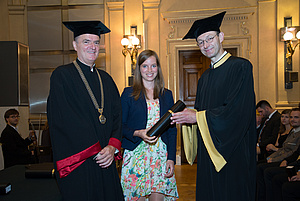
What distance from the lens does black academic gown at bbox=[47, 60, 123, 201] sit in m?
1.96

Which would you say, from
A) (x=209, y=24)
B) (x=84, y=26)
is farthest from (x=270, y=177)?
(x=84, y=26)

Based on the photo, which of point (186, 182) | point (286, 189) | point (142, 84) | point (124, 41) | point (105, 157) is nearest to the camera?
point (105, 157)

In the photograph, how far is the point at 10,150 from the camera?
15.3 ft

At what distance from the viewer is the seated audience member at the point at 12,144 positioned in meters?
4.61

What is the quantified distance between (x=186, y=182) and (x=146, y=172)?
296 centimetres

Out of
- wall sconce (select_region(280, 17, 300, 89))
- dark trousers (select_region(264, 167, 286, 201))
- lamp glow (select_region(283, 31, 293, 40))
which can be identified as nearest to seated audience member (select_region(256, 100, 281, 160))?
dark trousers (select_region(264, 167, 286, 201))

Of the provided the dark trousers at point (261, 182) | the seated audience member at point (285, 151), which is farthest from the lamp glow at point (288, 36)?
the dark trousers at point (261, 182)

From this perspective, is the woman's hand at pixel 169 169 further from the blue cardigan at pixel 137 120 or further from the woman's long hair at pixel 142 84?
the woman's long hair at pixel 142 84

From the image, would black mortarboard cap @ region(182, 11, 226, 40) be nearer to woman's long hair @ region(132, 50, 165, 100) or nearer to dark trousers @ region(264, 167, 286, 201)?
woman's long hair @ region(132, 50, 165, 100)

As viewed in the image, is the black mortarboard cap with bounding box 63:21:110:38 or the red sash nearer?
the red sash

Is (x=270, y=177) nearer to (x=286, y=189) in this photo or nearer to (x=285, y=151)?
(x=285, y=151)

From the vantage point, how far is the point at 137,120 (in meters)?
2.68

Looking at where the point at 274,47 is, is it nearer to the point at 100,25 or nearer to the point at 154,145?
the point at 154,145

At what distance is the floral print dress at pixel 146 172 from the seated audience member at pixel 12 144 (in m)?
2.72
